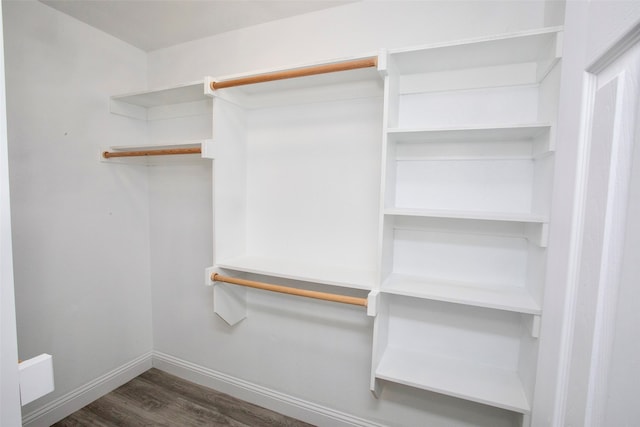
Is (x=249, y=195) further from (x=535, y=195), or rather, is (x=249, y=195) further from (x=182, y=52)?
(x=535, y=195)

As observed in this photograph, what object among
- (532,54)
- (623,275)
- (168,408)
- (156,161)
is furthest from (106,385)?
(532,54)

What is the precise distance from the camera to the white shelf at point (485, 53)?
1172 millimetres

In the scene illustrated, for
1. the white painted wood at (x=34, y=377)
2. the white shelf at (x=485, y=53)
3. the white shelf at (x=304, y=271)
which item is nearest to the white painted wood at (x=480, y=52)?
the white shelf at (x=485, y=53)

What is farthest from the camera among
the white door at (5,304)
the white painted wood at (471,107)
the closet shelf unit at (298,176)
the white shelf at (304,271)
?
the closet shelf unit at (298,176)

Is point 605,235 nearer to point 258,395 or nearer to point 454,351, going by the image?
point 454,351

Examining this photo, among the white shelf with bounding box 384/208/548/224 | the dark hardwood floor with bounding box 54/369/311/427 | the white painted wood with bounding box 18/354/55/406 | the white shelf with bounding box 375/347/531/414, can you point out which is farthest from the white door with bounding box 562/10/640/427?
the dark hardwood floor with bounding box 54/369/311/427

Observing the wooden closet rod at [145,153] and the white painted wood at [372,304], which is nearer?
the white painted wood at [372,304]

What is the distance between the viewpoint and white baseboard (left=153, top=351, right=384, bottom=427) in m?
1.86

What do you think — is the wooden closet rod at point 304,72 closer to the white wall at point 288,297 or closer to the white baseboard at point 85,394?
the white wall at point 288,297

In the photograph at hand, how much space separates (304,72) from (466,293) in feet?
4.17

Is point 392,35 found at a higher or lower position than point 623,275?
higher

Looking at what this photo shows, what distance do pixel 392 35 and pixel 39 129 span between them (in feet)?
6.91

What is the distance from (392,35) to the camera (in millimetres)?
1620

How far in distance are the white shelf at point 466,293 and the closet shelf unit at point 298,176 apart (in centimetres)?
23
